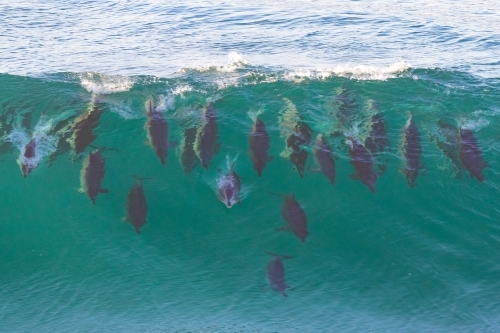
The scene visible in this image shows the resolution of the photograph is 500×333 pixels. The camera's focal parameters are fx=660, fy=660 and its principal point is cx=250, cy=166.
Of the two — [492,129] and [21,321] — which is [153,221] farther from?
[492,129]

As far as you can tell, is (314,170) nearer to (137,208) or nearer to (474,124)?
(137,208)

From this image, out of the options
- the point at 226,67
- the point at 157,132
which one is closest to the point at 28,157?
the point at 157,132

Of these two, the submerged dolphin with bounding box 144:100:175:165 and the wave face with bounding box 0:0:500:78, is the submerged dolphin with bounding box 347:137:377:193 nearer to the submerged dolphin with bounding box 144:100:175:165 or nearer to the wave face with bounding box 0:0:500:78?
the submerged dolphin with bounding box 144:100:175:165

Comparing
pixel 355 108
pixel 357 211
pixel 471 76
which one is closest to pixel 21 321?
pixel 357 211

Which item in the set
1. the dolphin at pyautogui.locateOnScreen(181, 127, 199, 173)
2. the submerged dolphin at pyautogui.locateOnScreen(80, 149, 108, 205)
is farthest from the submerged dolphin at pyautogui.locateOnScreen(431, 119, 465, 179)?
the submerged dolphin at pyautogui.locateOnScreen(80, 149, 108, 205)

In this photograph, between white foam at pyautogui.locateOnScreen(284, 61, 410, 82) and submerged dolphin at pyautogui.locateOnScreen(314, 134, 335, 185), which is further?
white foam at pyautogui.locateOnScreen(284, 61, 410, 82)
